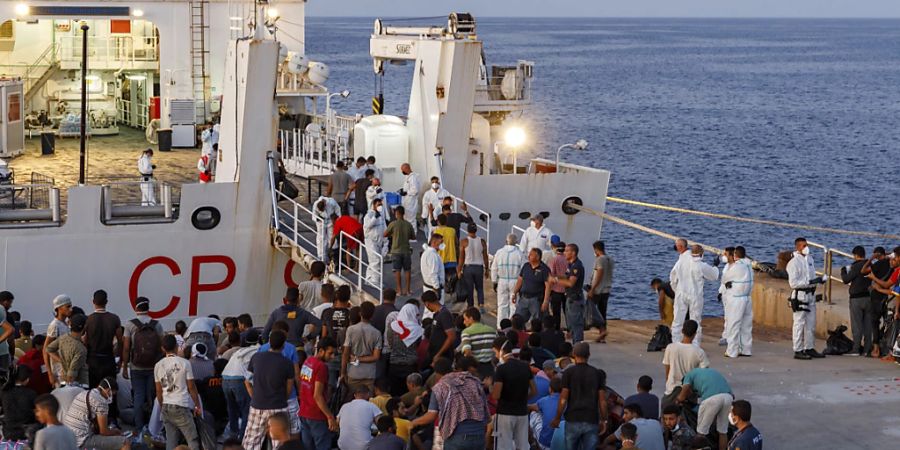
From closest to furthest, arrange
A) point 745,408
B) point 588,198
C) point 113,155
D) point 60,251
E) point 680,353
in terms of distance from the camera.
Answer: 1. point 745,408
2. point 680,353
3. point 60,251
4. point 588,198
5. point 113,155

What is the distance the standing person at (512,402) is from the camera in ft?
36.6

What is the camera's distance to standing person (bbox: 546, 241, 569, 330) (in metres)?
16.2

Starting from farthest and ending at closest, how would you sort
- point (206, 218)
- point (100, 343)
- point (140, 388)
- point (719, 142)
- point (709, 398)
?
point (719, 142) < point (206, 218) < point (100, 343) < point (140, 388) < point (709, 398)

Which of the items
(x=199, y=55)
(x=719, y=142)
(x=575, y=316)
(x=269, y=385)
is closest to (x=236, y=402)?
(x=269, y=385)

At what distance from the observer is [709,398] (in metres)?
12.0

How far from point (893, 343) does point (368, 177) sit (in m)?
7.88

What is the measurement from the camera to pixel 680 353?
12.6 meters

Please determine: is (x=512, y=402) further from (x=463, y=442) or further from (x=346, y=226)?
(x=346, y=226)

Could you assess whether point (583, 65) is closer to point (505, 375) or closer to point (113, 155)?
point (113, 155)

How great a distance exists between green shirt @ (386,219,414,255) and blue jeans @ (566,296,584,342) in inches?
97.9

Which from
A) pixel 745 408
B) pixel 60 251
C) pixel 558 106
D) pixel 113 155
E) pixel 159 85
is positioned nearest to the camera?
pixel 745 408

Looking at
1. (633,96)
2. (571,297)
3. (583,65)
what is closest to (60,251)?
(571,297)

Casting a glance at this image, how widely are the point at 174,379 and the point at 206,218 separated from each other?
8.91 meters

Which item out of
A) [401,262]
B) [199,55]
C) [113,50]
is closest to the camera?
[401,262]
